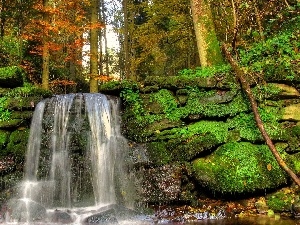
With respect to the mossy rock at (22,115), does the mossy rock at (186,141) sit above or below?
below

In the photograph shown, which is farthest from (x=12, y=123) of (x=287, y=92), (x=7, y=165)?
(x=287, y=92)

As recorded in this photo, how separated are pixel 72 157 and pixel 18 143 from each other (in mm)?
1529

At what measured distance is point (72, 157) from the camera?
27.0 ft

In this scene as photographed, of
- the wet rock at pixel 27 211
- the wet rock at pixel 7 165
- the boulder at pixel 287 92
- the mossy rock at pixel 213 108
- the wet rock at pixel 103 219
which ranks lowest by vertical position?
the wet rock at pixel 103 219

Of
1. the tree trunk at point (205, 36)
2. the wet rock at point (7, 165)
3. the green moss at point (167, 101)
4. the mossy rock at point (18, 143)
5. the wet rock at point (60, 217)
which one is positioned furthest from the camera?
the tree trunk at point (205, 36)

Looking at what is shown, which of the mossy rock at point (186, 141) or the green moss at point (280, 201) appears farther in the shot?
the mossy rock at point (186, 141)

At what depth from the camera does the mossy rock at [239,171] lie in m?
7.51

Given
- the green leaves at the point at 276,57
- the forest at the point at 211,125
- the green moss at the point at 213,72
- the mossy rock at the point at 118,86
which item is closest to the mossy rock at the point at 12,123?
the forest at the point at 211,125

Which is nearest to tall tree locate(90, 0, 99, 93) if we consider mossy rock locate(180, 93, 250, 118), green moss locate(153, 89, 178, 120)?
green moss locate(153, 89, 178, 120)

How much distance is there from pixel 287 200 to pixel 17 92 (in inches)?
292

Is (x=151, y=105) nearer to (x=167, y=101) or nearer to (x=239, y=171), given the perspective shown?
(x=167, y=101)

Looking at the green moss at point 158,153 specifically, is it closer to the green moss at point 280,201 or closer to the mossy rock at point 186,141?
the mossy rock at point 186,141

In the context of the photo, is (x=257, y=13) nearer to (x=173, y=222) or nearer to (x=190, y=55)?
(x=173, y=222)

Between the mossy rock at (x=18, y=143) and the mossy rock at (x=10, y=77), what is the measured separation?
1.51m
